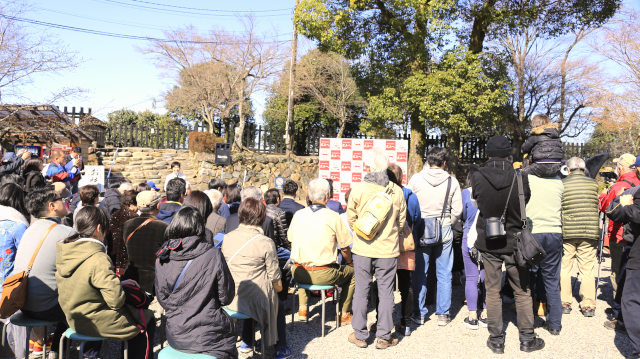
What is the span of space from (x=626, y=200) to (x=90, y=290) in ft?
13.9

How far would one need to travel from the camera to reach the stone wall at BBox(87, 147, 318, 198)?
13453 millimetres

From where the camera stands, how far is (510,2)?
12664 millimetres

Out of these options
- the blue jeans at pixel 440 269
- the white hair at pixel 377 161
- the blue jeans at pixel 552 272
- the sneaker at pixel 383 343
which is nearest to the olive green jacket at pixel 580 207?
the blue jeans at pixel 552 272

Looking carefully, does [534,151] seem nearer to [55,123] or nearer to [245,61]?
[55,123]

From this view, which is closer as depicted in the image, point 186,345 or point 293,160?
point 186,345

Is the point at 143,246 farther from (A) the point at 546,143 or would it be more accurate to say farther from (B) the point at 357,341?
(A) the point at 546,143

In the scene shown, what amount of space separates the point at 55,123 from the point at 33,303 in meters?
7.99

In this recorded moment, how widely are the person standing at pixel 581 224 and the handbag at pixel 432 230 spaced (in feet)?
4.45

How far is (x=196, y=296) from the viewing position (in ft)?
8.89

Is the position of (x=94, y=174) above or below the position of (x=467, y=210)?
below

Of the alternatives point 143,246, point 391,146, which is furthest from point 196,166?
point 143,246

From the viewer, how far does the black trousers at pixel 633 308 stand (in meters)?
3.45

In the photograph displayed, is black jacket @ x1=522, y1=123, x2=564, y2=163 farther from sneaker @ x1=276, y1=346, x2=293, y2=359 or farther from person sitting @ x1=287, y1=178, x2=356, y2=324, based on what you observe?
sneaker @ x1=276, y1=346, x2=293, y2=359

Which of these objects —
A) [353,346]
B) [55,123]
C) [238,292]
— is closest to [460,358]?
[353,346]
